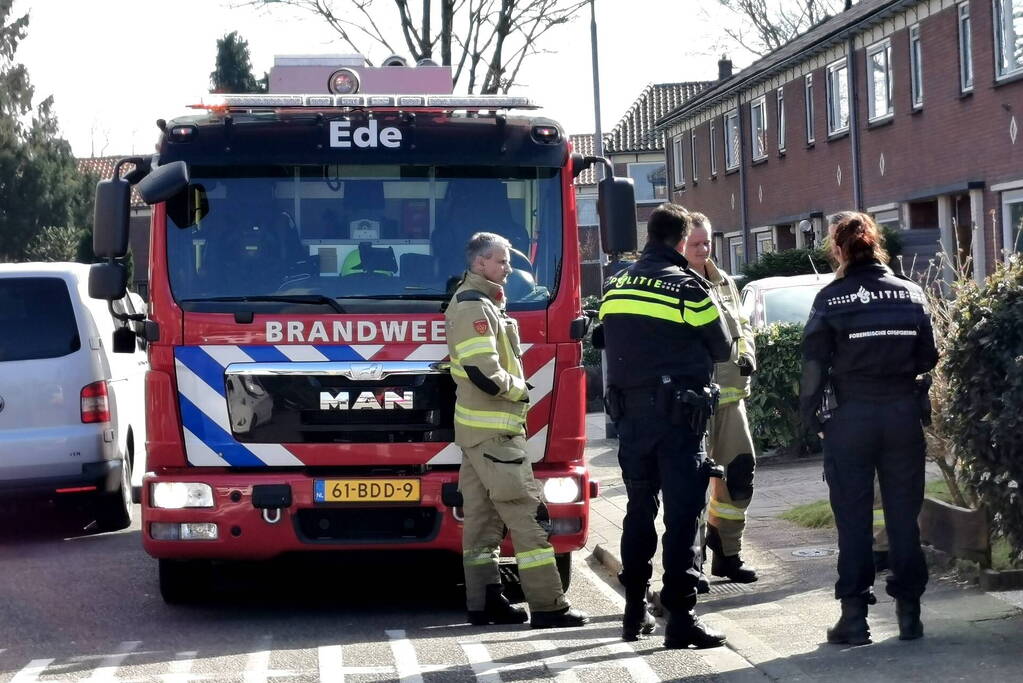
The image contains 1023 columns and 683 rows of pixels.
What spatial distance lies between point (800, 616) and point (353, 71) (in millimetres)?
4135

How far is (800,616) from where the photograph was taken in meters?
7.61

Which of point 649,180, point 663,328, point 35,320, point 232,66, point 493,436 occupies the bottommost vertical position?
point 493,436

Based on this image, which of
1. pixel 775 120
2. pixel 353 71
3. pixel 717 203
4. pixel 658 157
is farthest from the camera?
pixel 658 157

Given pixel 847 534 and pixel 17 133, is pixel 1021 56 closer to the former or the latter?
pixel 847 534

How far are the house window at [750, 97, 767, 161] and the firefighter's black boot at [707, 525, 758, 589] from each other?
28.0m

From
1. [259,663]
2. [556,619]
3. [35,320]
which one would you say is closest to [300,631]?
[259,663]

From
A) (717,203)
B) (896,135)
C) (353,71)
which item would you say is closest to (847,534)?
(353,71)

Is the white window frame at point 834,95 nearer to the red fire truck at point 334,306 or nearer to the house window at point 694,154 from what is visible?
the house window at point 694,154

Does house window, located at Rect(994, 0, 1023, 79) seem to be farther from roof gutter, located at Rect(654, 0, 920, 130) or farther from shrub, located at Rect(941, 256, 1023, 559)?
shrub, located at Rect(941, 256, 1023, 559)

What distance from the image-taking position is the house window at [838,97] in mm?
30234

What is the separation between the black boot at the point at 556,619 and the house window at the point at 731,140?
1243 inches

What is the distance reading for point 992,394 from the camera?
7.27 meters

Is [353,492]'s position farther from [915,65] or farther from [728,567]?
[915,65]

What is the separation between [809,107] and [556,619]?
2625cm
